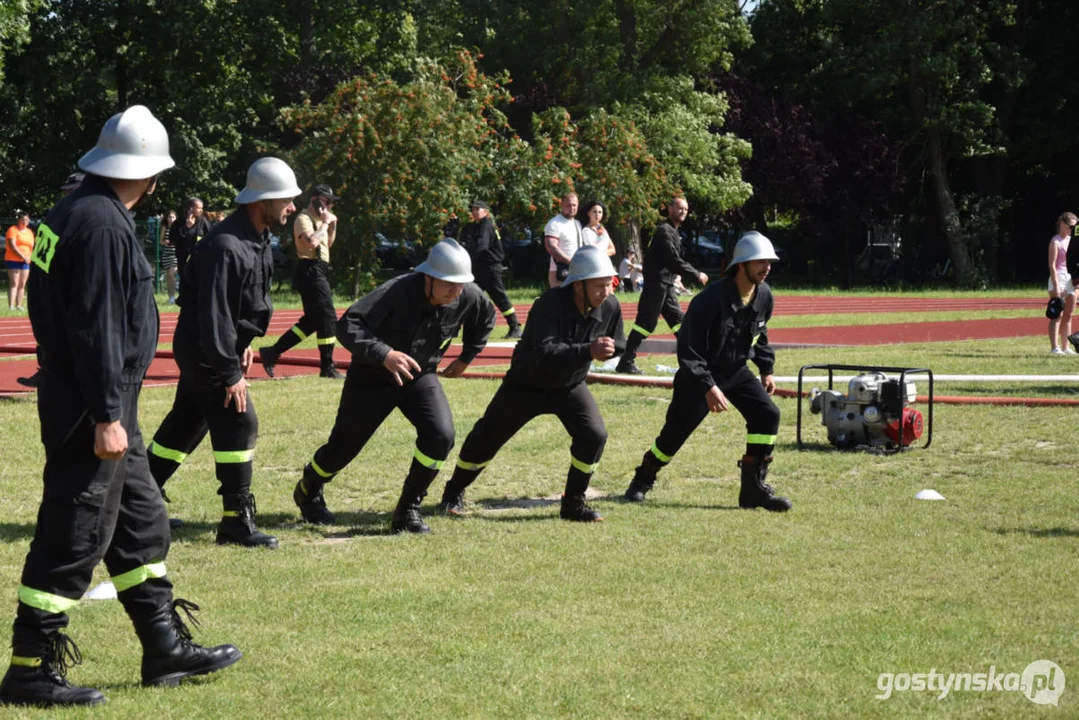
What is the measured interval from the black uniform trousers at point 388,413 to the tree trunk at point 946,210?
33.9m

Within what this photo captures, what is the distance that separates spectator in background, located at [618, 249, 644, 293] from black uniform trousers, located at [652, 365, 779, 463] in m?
24.1

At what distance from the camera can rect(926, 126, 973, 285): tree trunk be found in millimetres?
39719

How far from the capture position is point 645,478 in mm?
8945

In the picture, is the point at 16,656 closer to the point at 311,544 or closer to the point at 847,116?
the point at 311,544

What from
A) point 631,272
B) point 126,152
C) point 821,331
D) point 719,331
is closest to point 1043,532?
point 719,331

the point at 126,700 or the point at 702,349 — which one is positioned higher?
the point at 702,349

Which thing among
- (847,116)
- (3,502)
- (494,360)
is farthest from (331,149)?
(3,502)

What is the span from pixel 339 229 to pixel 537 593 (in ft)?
77.6

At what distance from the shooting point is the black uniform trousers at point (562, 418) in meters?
8.21

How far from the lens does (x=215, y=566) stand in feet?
22.9

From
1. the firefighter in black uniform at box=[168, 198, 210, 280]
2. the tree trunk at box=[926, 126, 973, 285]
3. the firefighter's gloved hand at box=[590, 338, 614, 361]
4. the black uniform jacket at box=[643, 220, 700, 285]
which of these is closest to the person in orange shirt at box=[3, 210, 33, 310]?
the firefighter in black uniform at box=[168, 198, 210, 280]

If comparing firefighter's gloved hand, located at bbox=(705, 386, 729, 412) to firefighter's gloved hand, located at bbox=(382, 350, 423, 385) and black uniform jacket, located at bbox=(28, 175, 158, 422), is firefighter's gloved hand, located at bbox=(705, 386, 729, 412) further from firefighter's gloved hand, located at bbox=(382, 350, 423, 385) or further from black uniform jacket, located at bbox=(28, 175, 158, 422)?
black uniform jacket, located at bbox=(28, 175, 158, 422)

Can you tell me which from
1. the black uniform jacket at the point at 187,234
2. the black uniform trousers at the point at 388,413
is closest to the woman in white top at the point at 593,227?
the black uniform jacket at the point at 187,234

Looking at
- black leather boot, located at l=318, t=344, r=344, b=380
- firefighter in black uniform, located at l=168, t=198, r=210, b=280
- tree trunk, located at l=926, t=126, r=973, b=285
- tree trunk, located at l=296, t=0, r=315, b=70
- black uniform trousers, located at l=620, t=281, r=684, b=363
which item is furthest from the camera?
tree trunk, located at l=296, t=0, r=315, b=70
